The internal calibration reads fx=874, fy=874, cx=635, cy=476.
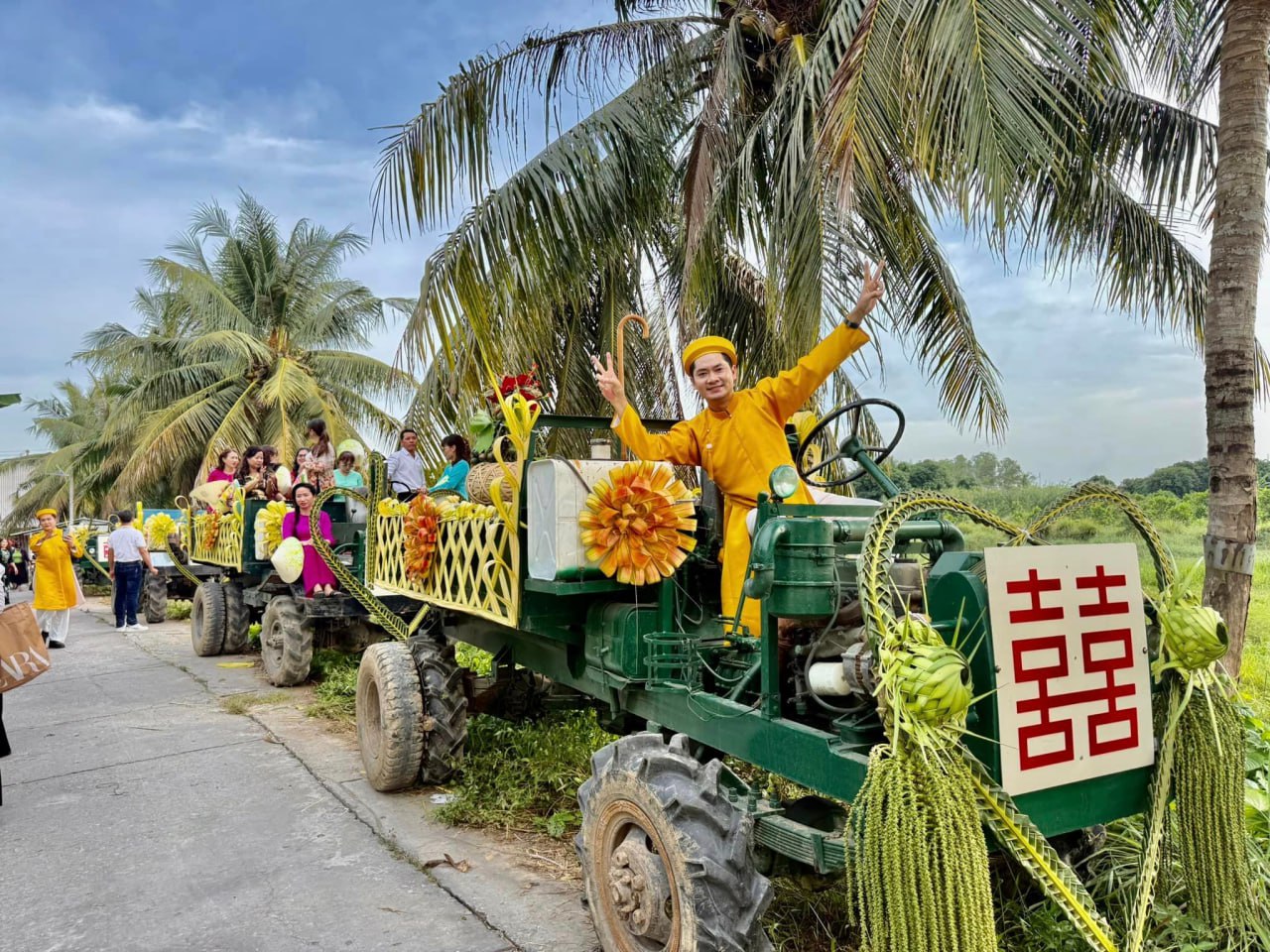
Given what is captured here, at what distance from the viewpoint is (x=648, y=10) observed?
8641 millimetres

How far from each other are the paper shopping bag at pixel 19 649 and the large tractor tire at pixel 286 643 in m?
2.59

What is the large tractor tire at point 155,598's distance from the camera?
1348 cm

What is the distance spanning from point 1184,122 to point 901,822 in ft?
24.4

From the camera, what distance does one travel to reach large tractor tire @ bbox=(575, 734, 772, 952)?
2383mm

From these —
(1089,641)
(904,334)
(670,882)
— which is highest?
(904,334)

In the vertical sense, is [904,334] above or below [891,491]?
above

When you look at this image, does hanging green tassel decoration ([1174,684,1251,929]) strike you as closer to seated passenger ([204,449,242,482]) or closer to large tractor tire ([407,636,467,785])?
large tractor tire ([407,636,467,785])

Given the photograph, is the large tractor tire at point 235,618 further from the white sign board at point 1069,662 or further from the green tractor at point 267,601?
the white sign board at point 1069,662

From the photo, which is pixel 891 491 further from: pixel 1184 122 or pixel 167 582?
pixel 167 582

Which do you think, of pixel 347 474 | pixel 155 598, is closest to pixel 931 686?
pixel 347 474

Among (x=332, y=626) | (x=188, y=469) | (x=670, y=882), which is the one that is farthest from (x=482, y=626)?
(x=188, y=469)

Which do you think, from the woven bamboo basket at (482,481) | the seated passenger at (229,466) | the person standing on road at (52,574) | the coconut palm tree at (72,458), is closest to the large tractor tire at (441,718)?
the woven bamboo basket at (482,481)

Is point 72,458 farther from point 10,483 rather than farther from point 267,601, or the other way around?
point 267,601

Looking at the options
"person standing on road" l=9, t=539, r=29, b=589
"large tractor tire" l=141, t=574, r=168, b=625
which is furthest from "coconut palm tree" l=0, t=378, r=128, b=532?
"large tractor tire" l=141, t=574, r=168, b=625
